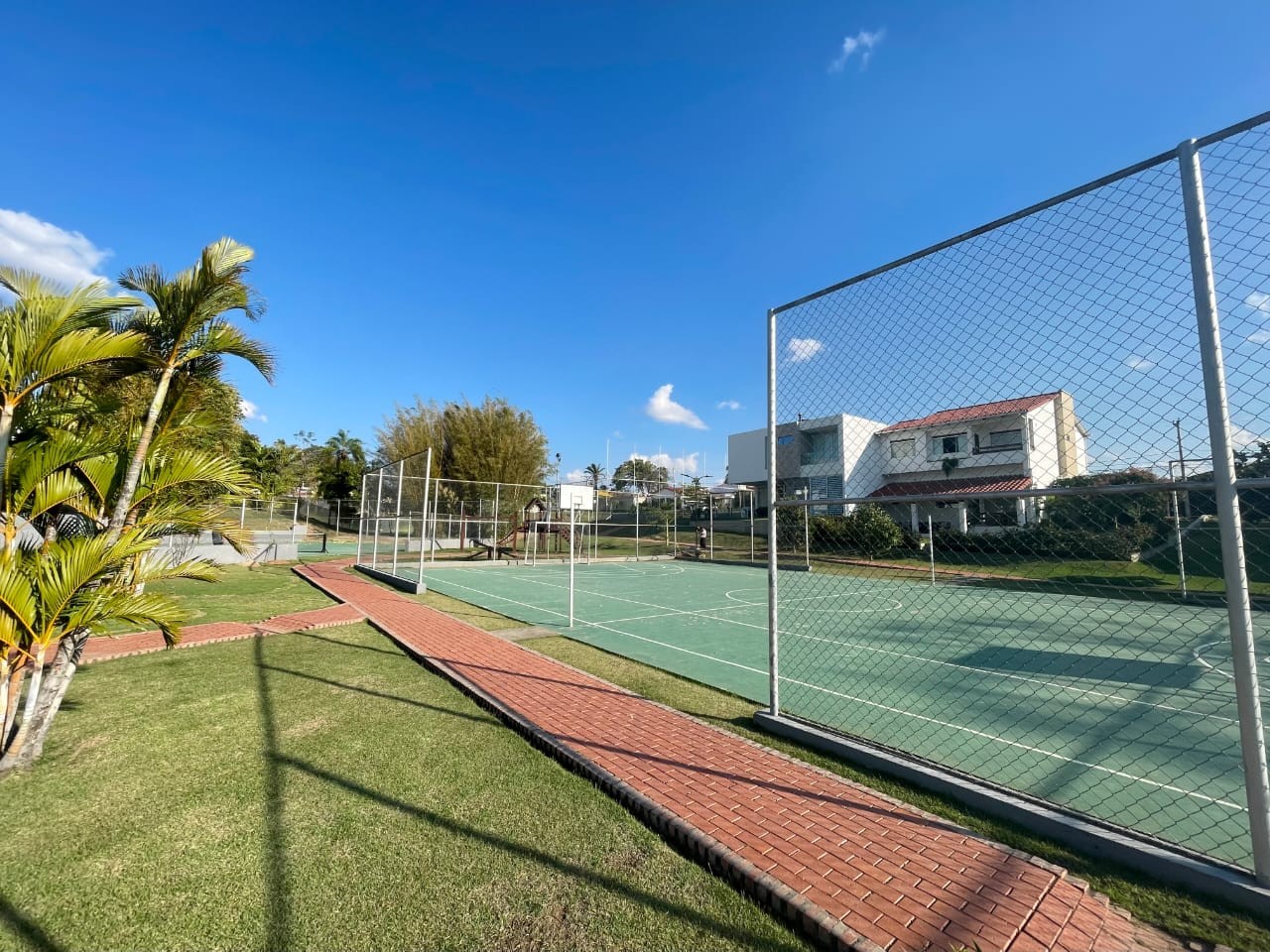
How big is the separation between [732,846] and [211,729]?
438 centimetres

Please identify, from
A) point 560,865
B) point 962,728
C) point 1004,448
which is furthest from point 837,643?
point 560,865

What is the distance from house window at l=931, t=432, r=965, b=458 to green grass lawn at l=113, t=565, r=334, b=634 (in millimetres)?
9543

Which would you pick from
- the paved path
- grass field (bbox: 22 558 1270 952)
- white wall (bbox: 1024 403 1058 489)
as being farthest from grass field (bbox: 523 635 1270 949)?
white wall (bbox: 1024 403 1058 489)

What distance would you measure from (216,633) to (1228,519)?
10.8m

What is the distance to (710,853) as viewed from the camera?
287 cm

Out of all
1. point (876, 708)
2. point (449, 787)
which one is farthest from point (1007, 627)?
point (449, 787)

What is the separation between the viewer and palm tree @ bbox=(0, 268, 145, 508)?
3746 millimetres

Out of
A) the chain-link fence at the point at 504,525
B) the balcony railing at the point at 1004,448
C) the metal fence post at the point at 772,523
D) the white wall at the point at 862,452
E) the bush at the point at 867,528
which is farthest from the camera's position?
the chain-link fence at the point at 504,525

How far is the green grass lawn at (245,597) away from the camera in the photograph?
9648 millimetres

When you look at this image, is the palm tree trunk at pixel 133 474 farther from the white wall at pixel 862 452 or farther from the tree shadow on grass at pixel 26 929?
the white wall at pixel 862 452

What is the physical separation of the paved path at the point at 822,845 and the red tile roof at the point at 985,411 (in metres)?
2.66

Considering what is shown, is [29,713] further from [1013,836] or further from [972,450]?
[972,450]

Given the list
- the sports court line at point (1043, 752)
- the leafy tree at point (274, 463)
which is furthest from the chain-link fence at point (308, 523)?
the sports court line at point (1043, 752)

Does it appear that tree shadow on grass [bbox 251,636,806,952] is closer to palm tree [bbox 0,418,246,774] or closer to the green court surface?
palm tree [bbox 0,418,246,774]
